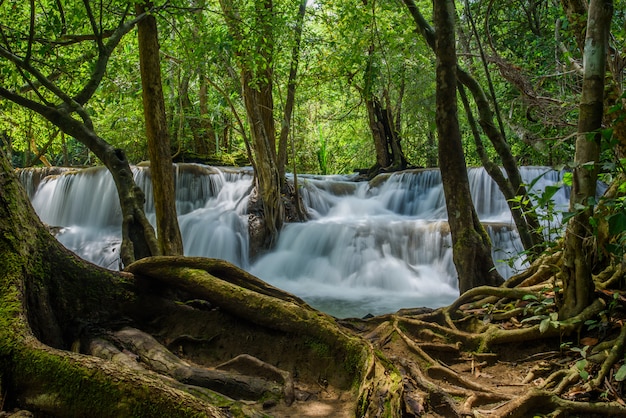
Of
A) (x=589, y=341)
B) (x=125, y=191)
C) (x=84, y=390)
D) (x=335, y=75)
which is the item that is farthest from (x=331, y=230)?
(x=84, y=390)

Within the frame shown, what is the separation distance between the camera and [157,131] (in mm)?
6230

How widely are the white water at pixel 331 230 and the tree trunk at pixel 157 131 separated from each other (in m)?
3.21

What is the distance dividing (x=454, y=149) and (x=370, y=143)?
16.8 metres

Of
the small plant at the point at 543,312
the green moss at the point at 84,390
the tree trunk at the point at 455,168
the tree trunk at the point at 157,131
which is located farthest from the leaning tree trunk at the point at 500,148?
the green moss at the point at 84,390

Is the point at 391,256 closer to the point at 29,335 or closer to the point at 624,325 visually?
the point at 624,325

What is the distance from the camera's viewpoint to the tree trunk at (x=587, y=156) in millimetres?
2977

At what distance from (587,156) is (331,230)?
872 cm

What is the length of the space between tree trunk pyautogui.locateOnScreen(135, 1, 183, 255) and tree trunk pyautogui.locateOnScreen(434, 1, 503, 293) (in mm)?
3576

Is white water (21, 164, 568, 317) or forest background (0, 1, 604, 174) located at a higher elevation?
forest background (0, 1, 604, 174)

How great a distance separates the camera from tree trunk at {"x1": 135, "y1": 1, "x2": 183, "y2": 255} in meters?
6.20

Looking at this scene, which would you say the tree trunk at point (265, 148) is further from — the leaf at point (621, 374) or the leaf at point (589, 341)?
the leaf at point (621, 374)

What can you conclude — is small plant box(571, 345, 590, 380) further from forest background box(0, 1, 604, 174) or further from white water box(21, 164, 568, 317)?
white water box(21, 164, 568, 317)

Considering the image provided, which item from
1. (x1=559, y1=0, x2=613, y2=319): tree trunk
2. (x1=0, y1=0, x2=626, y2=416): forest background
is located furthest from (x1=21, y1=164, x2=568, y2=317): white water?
(x1=559, y1=0, x2=613, y2=319): tree trunk

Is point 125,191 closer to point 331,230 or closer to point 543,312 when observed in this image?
point 543,312
